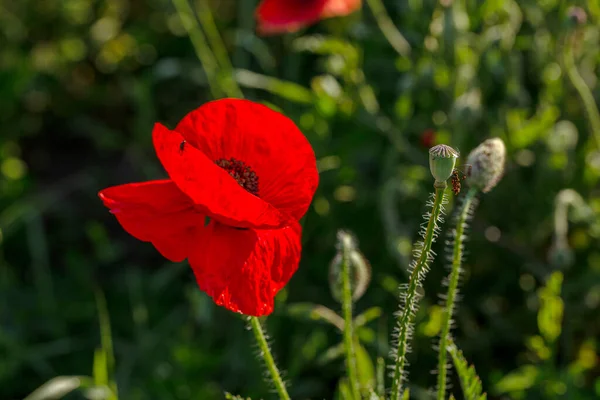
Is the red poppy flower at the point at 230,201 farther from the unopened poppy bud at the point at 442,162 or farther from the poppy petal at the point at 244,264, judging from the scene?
the unopened poppy bud at the point at 442,162

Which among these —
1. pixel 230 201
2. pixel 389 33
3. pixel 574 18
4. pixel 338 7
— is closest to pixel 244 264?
pixel 230 201

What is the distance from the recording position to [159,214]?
98cm

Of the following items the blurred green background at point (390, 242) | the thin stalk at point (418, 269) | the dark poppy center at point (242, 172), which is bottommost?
the blurred green background at point (390, 242)

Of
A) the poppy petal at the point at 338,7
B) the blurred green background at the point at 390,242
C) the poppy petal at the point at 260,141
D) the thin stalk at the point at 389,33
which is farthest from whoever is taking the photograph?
the poppy petal at the point at 338,7

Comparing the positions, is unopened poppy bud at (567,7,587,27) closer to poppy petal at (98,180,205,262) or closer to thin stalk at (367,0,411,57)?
thin stalk at (367,0,411,57)

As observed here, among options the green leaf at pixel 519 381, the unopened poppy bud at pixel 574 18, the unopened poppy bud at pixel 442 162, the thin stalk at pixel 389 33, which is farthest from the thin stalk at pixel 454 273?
the thin stalk at pixel 389 33

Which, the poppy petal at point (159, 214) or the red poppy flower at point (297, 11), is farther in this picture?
the red poppy flower at point (297, 11)

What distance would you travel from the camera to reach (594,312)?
175cm

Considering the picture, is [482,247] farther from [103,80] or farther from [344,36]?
[103,80]

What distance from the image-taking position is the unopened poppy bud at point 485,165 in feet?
3.00

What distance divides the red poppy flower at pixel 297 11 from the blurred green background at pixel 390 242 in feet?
0.27

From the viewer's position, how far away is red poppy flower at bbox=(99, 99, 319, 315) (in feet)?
3.02

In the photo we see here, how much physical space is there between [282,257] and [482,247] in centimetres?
96

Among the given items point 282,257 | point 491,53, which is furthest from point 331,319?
point 491,53
